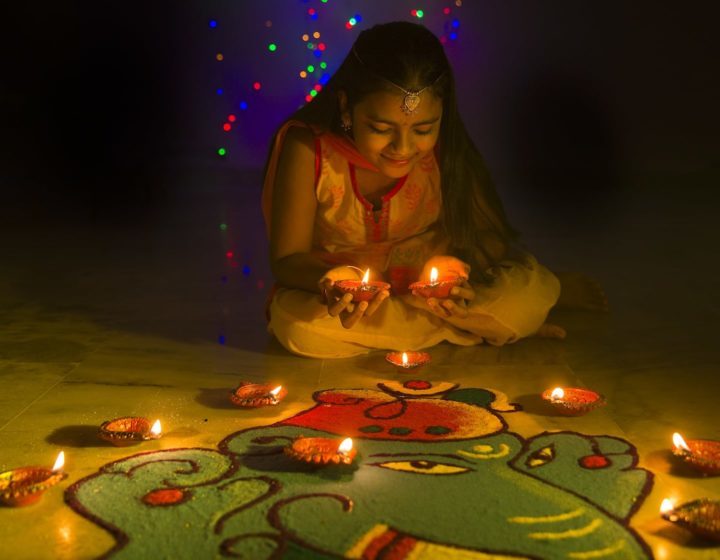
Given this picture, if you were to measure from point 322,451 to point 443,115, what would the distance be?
1.23 meters

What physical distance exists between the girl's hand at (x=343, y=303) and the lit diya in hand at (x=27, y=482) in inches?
33.5

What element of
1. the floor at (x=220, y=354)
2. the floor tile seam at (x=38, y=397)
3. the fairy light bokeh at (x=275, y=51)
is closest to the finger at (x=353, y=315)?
the floor at (x=220, y=354)

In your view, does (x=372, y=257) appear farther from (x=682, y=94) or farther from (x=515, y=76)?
(x=682, y=94)

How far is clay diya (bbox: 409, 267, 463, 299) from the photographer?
7.96ft

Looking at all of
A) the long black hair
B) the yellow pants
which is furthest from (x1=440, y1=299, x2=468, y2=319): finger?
the long black hair

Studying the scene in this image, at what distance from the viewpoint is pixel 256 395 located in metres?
2.18

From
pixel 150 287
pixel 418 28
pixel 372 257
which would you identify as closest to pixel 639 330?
pixel 372 257

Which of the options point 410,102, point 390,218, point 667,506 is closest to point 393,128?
point 410,102

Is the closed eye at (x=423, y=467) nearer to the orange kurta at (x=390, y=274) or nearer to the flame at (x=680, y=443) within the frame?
the flame at (x=680, y=443)

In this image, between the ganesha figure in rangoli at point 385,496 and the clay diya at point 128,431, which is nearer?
the ganesha figure in rangoli at point 385,496

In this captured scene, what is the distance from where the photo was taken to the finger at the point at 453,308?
2451mm

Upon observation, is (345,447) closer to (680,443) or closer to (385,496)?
(385,496)

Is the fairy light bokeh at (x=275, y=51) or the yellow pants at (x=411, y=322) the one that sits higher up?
the fairy light bokeh at (x=275, y=51)

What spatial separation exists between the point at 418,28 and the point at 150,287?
1.56 m
